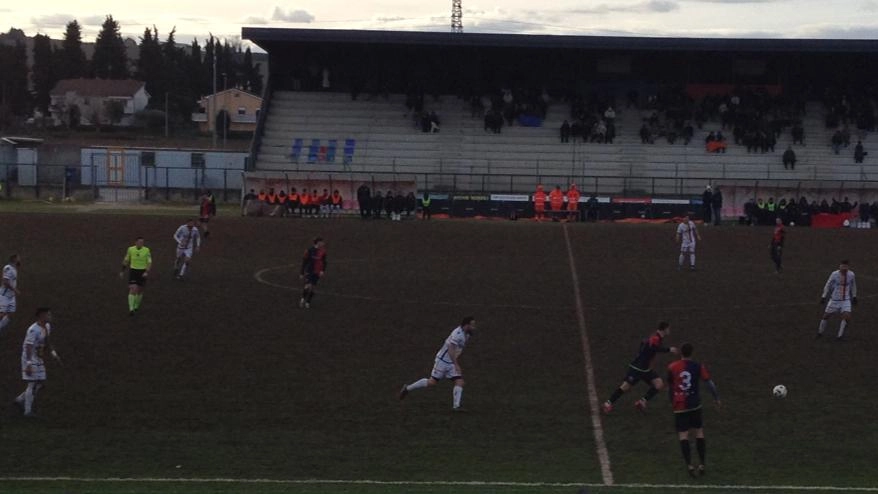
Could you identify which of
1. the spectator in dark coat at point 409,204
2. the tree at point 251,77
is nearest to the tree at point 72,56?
the tree at point 251,77

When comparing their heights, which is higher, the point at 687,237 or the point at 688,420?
the point at 687,237

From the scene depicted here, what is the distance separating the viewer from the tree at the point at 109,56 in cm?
16400

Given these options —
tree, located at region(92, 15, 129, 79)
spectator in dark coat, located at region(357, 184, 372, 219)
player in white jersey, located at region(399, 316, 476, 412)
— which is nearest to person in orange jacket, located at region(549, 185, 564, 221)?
spectator in dark coat, located at region(357, 184, 372, 219)

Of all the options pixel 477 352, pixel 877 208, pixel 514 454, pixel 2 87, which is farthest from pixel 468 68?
pixel 2 87

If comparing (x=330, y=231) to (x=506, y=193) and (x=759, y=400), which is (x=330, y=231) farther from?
(x=759, y=400)

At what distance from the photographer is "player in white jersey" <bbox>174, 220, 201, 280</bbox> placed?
1382 inches

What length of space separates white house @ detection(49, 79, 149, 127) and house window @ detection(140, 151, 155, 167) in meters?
61.7

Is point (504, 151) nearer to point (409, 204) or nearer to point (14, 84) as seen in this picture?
point (409, 204)

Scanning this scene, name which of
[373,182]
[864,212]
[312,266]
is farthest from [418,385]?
[864,212]

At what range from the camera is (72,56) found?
15750 centimetres

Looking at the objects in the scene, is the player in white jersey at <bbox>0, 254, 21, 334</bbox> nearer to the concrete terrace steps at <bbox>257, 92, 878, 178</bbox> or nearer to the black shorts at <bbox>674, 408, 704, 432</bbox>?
the black shorts at <bbox>674, 408, 704, 432</bbox>

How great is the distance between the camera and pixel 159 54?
15675 cm

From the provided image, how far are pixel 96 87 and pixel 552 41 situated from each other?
9059 cm

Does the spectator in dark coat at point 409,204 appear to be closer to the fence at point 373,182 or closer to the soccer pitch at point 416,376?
the fence at point 373,182
